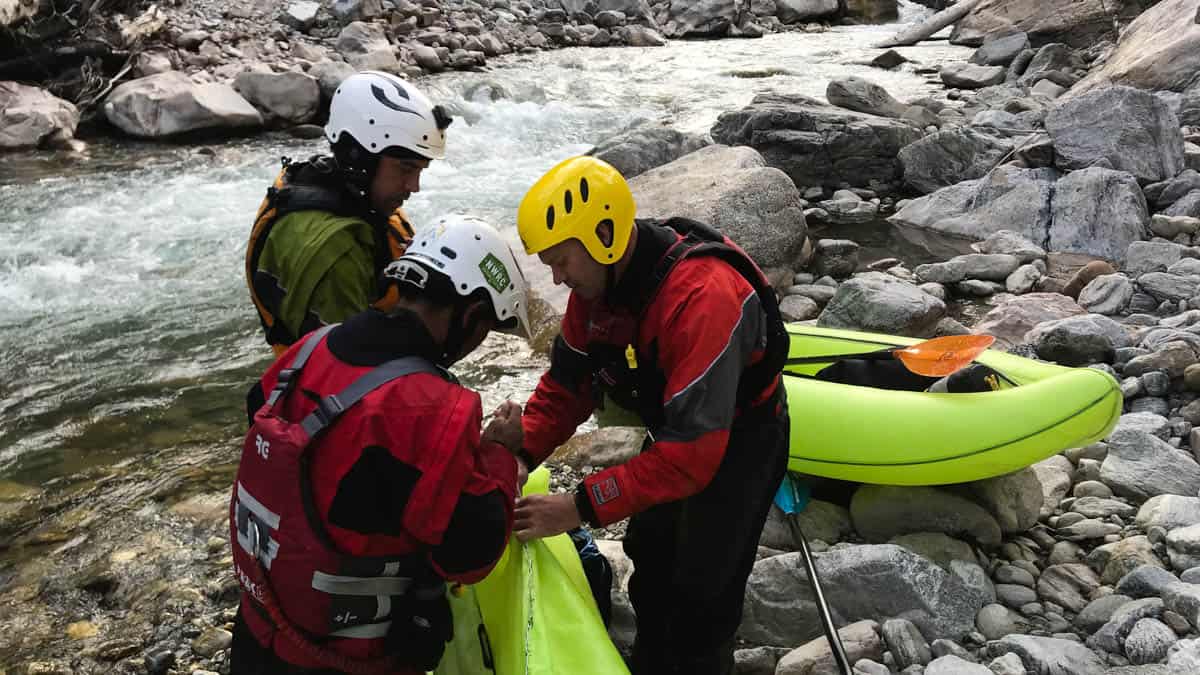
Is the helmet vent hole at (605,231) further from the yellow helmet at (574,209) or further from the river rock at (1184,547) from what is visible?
the river rock at (1184,547)

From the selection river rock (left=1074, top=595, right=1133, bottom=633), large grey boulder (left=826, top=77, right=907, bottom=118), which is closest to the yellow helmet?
river rock (left=1074, top=595, right=1133, bottom=633)

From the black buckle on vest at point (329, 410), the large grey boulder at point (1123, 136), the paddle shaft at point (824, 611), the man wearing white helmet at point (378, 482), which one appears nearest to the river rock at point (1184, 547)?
the paddle shaft at point (824, 611)

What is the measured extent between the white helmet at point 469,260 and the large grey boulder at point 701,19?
22.3 metres

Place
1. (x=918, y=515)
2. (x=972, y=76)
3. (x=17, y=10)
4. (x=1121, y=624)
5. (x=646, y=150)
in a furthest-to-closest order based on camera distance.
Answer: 1. (x=972, y=76)
2. (x=17, y=10)
3. (x=646, y=150)
4. (x=918, y=515)
5. (x=1121, y=624)

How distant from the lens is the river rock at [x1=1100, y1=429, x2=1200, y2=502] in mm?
4133

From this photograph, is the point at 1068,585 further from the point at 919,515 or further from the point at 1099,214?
the point at 1099,214

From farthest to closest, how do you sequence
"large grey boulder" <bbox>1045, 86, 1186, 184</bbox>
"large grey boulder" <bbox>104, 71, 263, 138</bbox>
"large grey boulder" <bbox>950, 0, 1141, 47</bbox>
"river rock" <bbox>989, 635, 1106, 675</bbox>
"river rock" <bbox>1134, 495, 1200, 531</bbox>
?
"large grey boulder" <bbox>950, 0, 1141, 47</bbox>
"large grey boulder" <bbox>104, 71, 263, 138</bbox>
"large grey boulder" <bbox>1045, 86, 1186, 184</bbox>
"river rock" <bbox>1134, 495, 1200, 531</bbox>
"river rock" <bbox>989, 635, 1106, 675</bbox>

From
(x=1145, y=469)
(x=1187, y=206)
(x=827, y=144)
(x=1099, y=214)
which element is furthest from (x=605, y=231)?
(x=827, y=144)

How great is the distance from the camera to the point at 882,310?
244 inches

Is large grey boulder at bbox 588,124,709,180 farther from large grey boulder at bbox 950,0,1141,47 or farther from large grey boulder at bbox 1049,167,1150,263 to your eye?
large grey boulder at bbox 950,0,1141,47

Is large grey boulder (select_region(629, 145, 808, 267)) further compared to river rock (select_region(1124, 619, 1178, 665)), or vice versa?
large grey boulder (select_region(629, 145, 808, 267))

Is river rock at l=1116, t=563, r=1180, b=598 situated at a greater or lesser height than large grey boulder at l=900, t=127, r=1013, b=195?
greater

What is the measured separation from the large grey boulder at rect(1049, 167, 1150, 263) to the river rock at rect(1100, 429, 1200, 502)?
12.9 feet

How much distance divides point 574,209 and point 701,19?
22.7m
